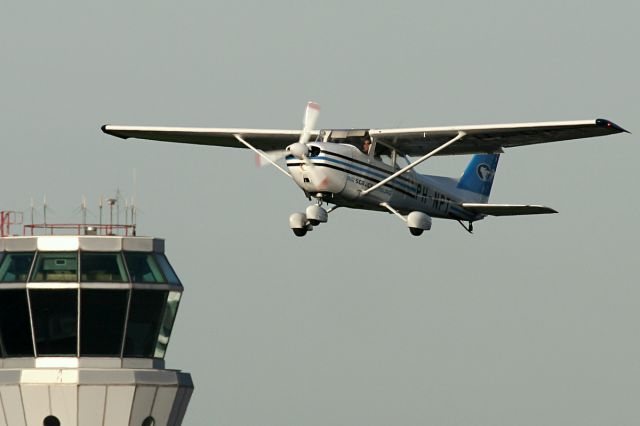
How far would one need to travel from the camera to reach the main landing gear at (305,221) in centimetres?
8656

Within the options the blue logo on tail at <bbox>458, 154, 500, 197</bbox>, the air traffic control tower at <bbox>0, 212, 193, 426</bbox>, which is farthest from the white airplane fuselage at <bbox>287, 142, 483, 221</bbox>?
the air traffic control tower at <bbox>0, 212, 193, 426</bbox>

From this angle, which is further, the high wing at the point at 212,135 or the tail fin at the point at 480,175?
the tail fin at the point at 480,175

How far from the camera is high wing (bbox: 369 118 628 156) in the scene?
9044 centimetres

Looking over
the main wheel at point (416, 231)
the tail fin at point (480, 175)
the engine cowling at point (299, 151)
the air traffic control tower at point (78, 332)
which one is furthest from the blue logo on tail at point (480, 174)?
the air traffic control tower at point (78, 332)

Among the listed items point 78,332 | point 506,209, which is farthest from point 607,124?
point 78,332

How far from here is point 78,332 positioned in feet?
412

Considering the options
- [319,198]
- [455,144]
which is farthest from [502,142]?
[319,198]

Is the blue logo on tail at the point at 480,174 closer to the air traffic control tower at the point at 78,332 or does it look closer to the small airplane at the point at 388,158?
the small airplane at the point at 388,158

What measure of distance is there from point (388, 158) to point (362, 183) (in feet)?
9.48

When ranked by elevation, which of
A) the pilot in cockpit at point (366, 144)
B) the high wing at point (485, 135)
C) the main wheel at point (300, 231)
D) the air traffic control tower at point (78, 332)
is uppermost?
the high wing at point (485, 135)

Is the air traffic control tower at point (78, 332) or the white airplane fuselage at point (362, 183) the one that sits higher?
the white airplane fuselage at point (362, 183)

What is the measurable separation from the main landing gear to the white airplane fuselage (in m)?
0.66

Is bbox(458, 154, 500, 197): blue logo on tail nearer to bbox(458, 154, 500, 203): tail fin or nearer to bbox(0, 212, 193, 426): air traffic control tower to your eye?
bbox(458, 154, 500, 203): tail fin

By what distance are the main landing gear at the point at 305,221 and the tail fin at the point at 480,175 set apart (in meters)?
11.3
